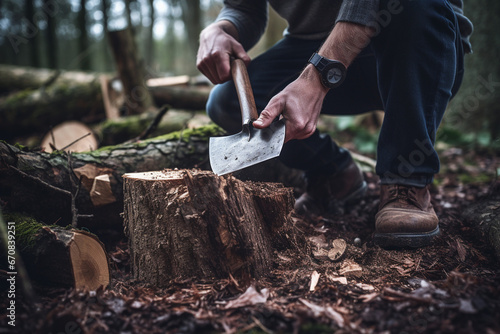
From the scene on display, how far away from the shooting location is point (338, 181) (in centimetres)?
242

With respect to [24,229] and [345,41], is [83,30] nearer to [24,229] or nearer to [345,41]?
[24,229]

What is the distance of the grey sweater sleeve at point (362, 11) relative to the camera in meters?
1.52

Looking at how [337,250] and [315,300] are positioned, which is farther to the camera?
[337,250]

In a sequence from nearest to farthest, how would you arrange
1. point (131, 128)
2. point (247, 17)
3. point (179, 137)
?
point (247, 17), point (179, 137), point (131, 128)

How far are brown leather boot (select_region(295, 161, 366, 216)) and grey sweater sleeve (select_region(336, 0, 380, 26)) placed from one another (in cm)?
115

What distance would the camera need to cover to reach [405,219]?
166 centimetres

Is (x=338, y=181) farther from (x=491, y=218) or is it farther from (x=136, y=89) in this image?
(x=136, y=89)

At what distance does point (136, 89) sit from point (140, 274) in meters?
3.80

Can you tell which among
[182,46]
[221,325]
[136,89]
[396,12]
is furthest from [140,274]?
[182,46]

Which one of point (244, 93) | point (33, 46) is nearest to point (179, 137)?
point (244, 93)

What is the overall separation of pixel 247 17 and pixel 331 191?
4.72ft

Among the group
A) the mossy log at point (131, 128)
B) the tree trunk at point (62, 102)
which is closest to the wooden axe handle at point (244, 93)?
the mossy log at point (131, 128)

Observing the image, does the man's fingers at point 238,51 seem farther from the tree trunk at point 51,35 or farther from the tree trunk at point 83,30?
the tree trunk at point 51,35

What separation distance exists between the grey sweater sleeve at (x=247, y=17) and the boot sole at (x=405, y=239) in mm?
1650
